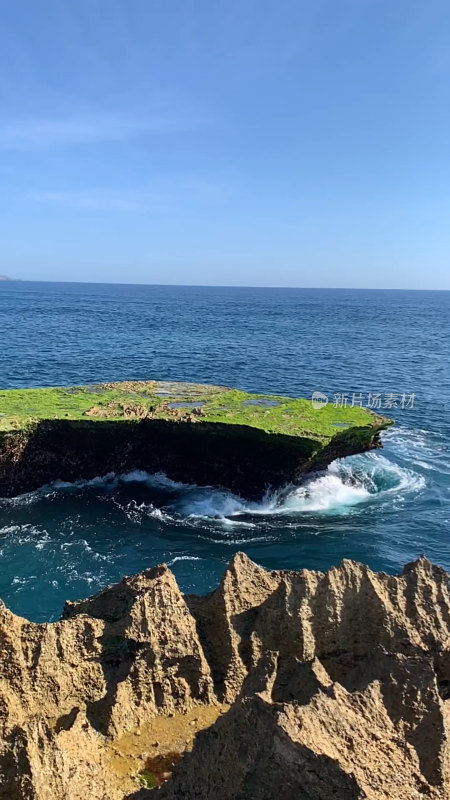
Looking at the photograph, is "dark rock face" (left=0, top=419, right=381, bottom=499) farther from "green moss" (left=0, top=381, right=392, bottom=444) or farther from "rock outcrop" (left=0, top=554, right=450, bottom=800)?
"rock outcrop" (left=0, top=554, right=450, bottom=800)

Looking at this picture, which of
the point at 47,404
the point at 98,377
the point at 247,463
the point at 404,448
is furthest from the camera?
the point at 98,377

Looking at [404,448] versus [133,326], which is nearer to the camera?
[404,448]

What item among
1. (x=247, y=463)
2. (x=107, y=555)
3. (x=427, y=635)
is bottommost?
(x=107, y=555)

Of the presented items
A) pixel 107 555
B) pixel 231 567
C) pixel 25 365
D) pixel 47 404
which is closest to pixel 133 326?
pixel 25 365

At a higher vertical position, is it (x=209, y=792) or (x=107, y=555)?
(x=209, y=792)

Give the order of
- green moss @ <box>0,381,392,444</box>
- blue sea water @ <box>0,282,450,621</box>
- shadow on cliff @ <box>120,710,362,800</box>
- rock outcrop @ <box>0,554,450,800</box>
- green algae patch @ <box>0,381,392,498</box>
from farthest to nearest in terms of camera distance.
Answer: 1. green moss @ <box>0,381,392,444</box>
2. green algae patch @ <box>0,381,392,498</box>
3. blue sea water @ <box>0,282,450,621</box>
4. rock outcrop @ <box>0,554,450,800</box>
5. shadow on cliff @ <box>120,710,362,800</box>

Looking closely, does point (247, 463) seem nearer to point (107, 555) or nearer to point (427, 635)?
point (107, 555)

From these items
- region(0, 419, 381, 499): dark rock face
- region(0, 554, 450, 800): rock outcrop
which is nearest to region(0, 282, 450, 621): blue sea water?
region(0, 419, 381, 499): dark rock face
